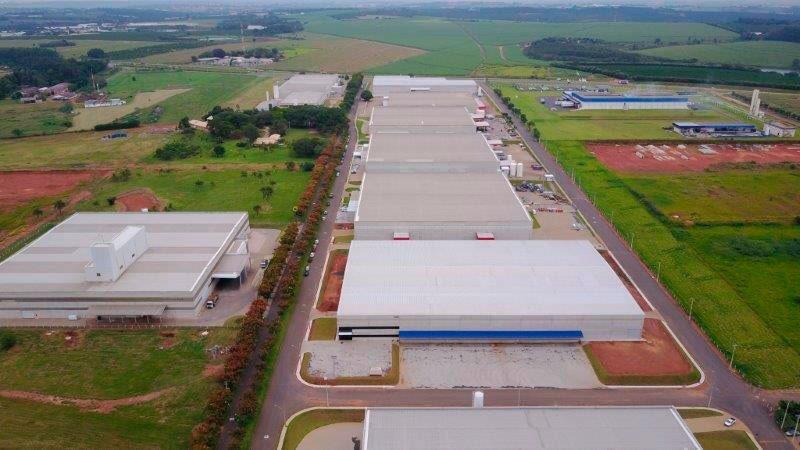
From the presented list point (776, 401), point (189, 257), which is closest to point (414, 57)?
point (189, 257)

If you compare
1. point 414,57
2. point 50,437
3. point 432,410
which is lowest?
point 50,437

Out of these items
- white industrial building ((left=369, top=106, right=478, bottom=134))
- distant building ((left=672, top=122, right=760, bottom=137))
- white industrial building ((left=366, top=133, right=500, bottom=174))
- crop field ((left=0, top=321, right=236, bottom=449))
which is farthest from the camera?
distant building ((left=672, top=122, right=760, bottom=137))

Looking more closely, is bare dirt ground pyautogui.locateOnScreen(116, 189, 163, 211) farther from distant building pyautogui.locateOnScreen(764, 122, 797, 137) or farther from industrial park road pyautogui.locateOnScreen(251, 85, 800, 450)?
distant building pyautogui.locateOnScreen(764, 122, 797, 137)

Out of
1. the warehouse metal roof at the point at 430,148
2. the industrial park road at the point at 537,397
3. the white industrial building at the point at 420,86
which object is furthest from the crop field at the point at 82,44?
the industrial park road at the point at 537,397

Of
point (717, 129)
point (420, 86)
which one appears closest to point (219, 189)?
point (420, 86)

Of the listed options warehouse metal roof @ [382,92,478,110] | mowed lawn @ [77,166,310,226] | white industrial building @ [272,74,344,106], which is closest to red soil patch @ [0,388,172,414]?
mowed lawn @ [77,166,310,226]

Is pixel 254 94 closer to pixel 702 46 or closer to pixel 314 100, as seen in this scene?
pixel 314 100

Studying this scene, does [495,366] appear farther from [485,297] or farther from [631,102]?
[631,102]
